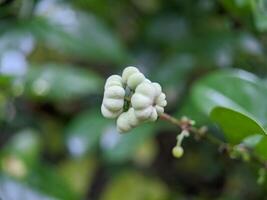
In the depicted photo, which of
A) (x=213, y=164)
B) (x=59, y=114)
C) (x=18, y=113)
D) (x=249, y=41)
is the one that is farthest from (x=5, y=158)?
(x=249, y=41)

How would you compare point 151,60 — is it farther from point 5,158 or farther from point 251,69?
point 5,158

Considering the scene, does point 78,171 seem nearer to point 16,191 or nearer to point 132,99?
point 16,191

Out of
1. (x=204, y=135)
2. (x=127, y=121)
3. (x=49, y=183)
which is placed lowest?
(x=127, y=121)

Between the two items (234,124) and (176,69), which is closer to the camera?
(234,124)

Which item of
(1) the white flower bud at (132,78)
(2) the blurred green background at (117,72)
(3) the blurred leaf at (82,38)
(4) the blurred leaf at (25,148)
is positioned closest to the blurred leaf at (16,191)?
(2) the blurred green background at (117,72)

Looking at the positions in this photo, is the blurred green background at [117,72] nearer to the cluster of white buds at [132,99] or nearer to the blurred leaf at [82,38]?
the blurred leaf at [82,38]

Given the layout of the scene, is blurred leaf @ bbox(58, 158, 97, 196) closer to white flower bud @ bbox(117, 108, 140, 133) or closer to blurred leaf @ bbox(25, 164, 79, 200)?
blurred leaf @ bbox(25, 164, 79, 200)

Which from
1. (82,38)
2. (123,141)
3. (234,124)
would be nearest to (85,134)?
(123,141)
